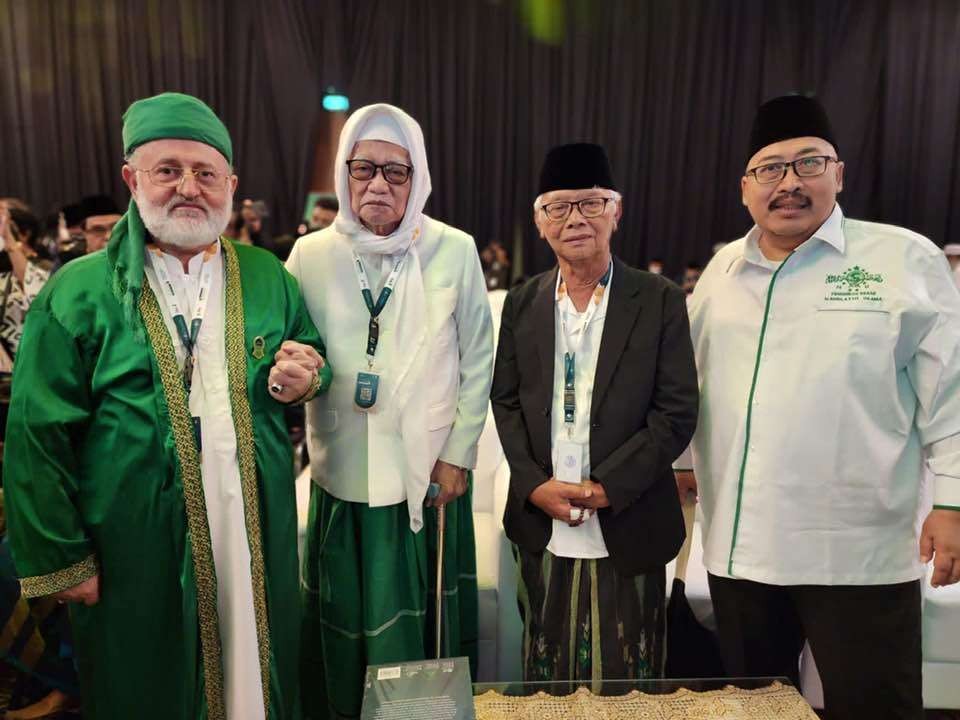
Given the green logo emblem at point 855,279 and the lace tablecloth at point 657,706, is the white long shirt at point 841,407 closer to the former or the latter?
the green logo emblem at point 855,279

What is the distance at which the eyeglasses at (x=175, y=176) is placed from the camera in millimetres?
1599

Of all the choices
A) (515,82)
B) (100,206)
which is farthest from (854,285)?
(515,82)

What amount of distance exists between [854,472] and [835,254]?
1.69ft

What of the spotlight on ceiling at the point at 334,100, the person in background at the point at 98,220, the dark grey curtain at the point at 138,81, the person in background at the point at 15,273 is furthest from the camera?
the spotlight on ceiling at the point at 334,100

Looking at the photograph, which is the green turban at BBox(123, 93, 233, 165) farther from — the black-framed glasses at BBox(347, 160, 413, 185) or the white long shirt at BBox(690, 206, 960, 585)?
the white long shirt at BBox(690, 206, 960, 585)

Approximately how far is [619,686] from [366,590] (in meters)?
0.70

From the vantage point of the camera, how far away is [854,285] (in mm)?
1648

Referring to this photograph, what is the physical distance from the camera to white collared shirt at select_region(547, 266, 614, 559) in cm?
174

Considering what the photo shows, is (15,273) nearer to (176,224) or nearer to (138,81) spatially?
(176,224)

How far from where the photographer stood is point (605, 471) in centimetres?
167

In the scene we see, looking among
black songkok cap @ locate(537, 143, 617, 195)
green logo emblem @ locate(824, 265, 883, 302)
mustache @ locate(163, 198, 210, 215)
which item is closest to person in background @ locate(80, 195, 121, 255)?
mustache @ locate(163, 198, 210, 215)

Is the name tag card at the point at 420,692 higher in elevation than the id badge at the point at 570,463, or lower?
lower

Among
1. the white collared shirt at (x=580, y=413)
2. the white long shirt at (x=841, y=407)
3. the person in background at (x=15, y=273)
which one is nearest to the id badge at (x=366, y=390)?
the white collared shirt at (x=580, y=413)

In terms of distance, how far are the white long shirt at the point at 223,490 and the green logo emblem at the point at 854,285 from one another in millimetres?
1424
